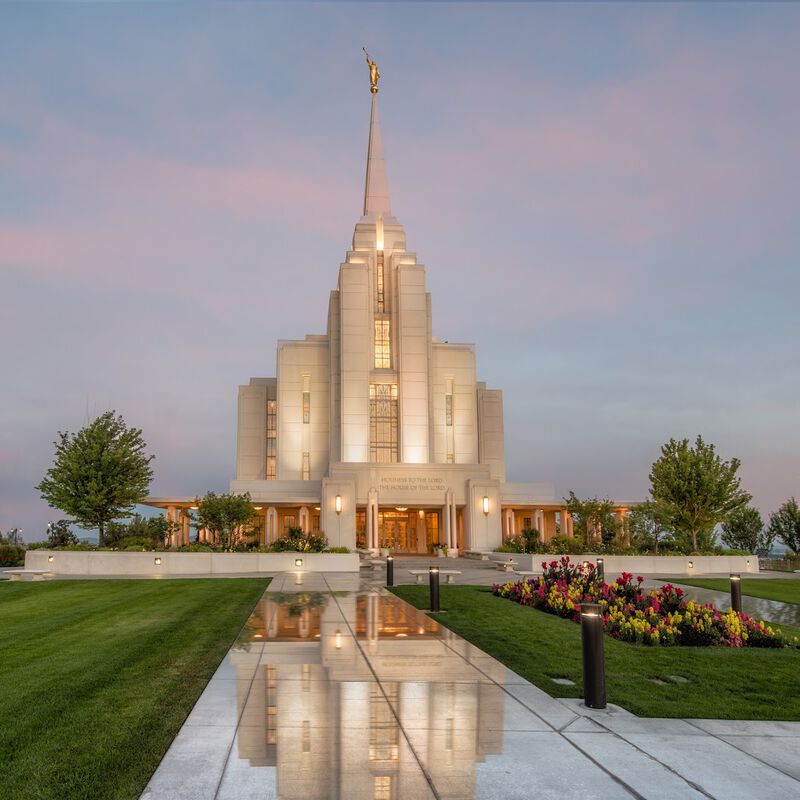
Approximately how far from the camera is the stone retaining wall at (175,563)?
2667cm

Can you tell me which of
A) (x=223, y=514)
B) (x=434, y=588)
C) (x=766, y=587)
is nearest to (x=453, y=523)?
(x=223, y=514)

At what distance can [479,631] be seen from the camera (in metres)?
11.9

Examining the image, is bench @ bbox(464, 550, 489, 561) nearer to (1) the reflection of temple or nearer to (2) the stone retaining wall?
(2) the stone retaining wall

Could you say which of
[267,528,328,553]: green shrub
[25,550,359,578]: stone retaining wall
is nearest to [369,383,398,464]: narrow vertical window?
[267,528,328,553]: green shrub

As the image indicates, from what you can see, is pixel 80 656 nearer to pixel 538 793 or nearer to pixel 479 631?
pixel 479 631

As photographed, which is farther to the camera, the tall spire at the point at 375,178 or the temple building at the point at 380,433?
the tall spire at the point at 375,178

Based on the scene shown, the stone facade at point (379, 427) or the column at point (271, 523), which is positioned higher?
the stone facade at point (379, 427)

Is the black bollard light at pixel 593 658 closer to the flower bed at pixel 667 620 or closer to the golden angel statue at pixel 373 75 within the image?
the flower bed at pixel 667 620

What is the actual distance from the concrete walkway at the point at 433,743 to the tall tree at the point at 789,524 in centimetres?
4043

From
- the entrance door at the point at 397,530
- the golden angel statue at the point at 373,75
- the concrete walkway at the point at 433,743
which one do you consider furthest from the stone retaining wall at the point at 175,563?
the golden angel statue at the point at 373,75

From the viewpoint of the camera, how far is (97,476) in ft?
96.1

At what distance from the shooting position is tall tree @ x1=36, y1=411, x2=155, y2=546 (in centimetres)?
2925

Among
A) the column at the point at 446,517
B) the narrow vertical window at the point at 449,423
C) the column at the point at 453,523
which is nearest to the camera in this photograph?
the column at the point at 453,523

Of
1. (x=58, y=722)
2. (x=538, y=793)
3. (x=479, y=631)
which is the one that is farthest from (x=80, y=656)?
(x=538, y=793)
